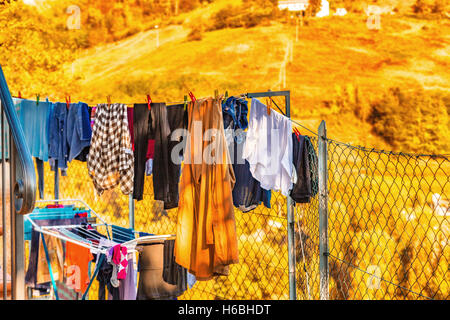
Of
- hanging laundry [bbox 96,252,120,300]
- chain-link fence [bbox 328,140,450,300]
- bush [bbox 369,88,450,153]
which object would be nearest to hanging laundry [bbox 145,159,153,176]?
hanging laundry [bbox 96,252,120,300]

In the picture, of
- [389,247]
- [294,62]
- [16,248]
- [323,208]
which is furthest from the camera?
[294,62]

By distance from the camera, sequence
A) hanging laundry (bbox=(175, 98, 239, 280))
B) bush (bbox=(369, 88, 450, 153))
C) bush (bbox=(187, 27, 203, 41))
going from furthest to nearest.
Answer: bush (bbox=(187, 27, 203, 41)), bush (bbox=(369, 88, 450, 153)), hanging laundry (bbox=(175, 98, 239, 280))

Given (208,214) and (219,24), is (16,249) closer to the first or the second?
(208,214)

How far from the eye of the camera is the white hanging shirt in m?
3.28

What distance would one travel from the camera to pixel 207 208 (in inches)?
123

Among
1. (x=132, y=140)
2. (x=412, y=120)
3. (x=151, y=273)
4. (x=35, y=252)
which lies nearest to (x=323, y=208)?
(x=151, y=273)

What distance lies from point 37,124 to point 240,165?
6.23 feet

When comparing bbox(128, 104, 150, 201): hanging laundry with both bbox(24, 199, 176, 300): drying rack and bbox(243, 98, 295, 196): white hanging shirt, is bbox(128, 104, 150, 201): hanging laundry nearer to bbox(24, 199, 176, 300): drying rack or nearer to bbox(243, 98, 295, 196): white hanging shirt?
bbox(24, 199, 176, 300): drying rack

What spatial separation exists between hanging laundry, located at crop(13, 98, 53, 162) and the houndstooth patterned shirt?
1.94ft

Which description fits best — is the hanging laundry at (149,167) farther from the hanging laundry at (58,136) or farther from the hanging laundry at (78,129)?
the hanging laundry at (58,136)

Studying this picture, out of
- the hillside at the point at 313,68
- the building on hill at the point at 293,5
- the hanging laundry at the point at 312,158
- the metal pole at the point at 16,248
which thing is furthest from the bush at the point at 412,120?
the metal pole at the point at 16,248

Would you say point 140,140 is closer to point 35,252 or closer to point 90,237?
→ point 90,237
